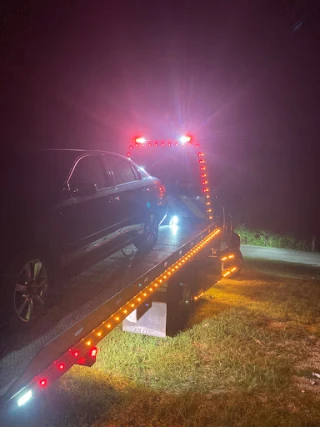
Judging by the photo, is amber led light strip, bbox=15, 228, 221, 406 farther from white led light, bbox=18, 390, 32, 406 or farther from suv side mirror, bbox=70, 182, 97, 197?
suv side mirror, bbox=70, 182, 97, 197

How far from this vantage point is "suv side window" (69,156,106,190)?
14.8ft

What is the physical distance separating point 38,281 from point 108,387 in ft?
6.97

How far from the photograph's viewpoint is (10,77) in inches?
1444

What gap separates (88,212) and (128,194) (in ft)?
3.93

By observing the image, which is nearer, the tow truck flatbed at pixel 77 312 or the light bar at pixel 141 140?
the tow truck flatbed at pixel 77 312

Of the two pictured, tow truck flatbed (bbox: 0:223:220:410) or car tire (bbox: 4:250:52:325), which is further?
car tire (bbox: 4:250:52:325)

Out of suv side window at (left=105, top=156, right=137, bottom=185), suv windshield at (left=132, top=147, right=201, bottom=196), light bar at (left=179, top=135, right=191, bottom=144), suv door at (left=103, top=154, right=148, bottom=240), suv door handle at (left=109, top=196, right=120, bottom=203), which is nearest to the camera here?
suv door handle at (left=109, top=196, right=120, bottom=203)

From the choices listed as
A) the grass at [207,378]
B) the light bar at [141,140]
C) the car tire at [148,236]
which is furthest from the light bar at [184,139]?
the grass at [207,378]

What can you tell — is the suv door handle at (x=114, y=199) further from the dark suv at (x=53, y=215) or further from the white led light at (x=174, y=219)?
the white led light at (x=174, y=219)

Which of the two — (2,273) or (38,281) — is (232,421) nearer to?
(38,281)

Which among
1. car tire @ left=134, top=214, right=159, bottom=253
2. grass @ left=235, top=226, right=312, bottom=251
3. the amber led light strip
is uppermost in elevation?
car tire @ left=134, top=214, right=159, bottom=253

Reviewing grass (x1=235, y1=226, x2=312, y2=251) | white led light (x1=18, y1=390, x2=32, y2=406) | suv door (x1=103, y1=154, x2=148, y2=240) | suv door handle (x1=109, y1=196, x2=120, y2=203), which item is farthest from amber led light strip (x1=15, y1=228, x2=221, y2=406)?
grass (x1=235, y1=226, x2=312, y2=251)

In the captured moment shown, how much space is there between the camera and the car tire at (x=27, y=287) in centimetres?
328

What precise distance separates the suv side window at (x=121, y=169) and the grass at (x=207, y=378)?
2.41 m
